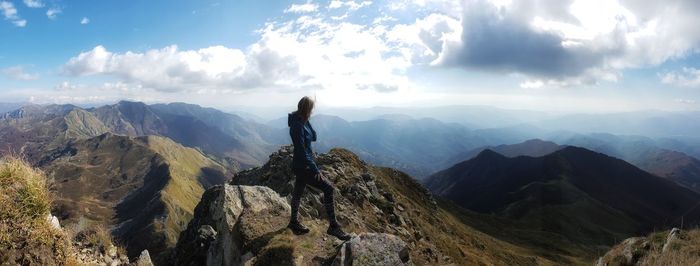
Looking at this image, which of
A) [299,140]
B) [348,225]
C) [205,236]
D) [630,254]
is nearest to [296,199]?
[299,140]

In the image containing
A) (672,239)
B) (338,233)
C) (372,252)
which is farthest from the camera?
(672,239)

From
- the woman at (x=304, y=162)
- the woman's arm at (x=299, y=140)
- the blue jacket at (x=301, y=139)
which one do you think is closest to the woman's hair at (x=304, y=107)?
the woman at (x=304, y=162)

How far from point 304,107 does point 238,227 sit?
4897mm

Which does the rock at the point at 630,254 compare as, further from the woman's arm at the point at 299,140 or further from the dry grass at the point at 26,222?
the dry grass at the point at 26,222

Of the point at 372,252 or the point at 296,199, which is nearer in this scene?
the point at 372,252

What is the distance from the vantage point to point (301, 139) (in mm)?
12773

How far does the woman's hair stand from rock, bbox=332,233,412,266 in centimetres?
396

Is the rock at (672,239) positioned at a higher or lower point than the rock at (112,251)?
higher

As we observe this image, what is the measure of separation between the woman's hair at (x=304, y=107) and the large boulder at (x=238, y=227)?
13.4 ft

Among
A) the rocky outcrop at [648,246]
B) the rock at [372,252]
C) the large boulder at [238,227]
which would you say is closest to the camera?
the rock at [372,252]

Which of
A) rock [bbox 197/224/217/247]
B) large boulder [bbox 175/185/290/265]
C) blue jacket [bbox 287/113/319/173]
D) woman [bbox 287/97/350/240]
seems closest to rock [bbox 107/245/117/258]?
large boulder [bbox 175/185/290/265]

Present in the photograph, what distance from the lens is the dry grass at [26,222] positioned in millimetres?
9344

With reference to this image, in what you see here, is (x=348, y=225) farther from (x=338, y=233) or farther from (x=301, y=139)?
(x=301, y=139)

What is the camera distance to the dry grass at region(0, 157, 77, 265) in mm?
9344
